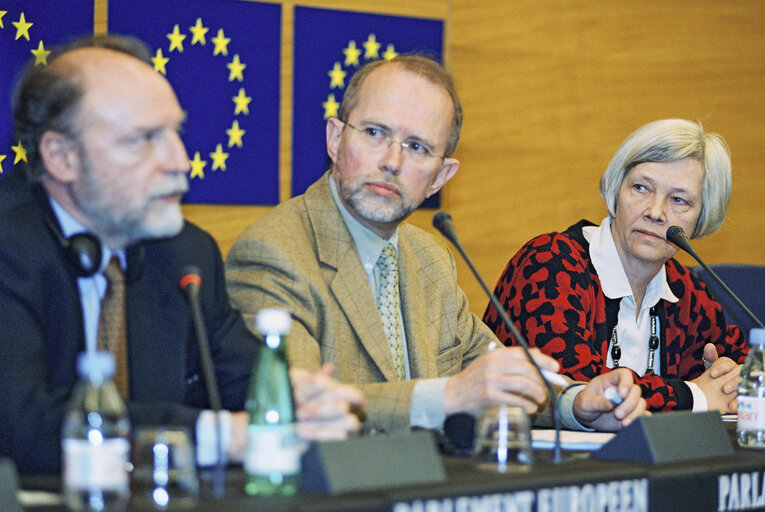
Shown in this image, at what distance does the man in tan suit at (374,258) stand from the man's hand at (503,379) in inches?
7.1

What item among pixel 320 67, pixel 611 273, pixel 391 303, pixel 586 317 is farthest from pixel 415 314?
pixel 320 67

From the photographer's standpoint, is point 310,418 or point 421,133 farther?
point 421,133

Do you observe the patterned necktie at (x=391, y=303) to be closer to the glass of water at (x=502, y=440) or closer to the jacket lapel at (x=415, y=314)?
the jacket lapel at (x=415, y=314)

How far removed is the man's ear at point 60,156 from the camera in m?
1.95

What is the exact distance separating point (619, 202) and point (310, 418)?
1.81 m

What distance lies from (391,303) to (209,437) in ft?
3.24

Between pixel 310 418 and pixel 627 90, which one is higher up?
pixel 627 90

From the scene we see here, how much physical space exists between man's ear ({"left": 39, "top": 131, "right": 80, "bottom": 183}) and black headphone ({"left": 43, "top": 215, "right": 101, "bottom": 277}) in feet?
0.34

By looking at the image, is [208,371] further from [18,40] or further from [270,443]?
[18,40]

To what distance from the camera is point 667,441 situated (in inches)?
72.6

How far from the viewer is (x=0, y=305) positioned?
1834mm

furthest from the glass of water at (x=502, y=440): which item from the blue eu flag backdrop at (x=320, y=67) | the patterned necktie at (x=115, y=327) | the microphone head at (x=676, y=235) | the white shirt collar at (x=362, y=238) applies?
the blue eu flag backdrop at (x=320, y=67)

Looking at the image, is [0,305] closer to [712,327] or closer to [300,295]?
[300,295]

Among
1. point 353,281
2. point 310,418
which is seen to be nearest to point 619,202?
point 353,281
